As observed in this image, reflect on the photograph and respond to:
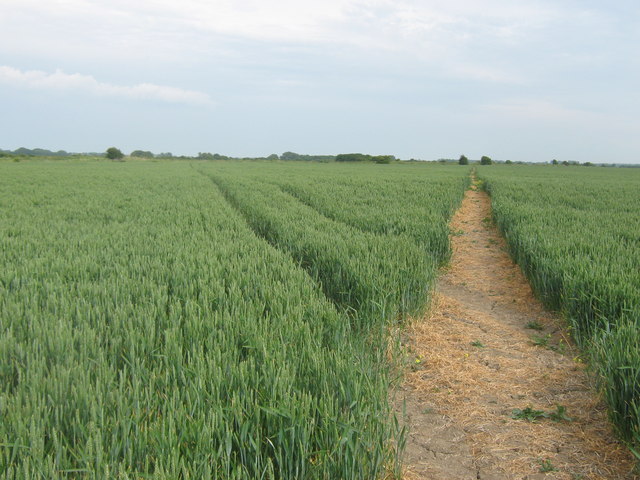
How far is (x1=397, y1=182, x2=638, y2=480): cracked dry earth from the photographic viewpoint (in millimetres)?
2783

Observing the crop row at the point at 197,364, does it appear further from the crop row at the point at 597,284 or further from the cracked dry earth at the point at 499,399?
the crop row at the point at 597,284

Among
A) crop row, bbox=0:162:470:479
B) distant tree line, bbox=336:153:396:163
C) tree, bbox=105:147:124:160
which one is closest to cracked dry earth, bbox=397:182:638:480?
crop row, bbox=0:162:470:479

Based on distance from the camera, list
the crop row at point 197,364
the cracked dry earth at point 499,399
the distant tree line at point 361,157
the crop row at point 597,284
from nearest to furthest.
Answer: the crop row at point 197,364
the cracked dry earth at point 499,399
the crop row at point 597,284
the distant tree line at point 361,157

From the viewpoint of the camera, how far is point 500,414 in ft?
11.1

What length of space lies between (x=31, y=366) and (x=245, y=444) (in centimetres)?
134

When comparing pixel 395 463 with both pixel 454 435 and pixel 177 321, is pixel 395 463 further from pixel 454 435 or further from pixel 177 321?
pixel 177 321

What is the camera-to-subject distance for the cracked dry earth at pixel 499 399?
110 inches

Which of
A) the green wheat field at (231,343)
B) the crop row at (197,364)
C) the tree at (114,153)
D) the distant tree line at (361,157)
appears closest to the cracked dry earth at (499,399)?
the green wheat field at (231,343)

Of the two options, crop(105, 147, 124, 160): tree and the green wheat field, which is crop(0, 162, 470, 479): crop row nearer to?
the green wheat field

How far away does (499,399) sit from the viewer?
3.61 meters

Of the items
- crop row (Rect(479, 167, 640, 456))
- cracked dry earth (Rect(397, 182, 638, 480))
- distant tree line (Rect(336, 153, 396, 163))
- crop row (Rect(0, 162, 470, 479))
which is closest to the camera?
crop row (Rect(0, 162, 470, 479))

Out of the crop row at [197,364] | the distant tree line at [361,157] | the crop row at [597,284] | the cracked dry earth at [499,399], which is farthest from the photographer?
the distant tree line at [361,157]

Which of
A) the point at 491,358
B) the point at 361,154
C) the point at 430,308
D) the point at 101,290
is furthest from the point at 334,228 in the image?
the point at 361,154

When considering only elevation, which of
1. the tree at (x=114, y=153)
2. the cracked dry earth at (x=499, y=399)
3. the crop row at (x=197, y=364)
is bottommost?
the cracked dry earth at (x=499, y=399)
